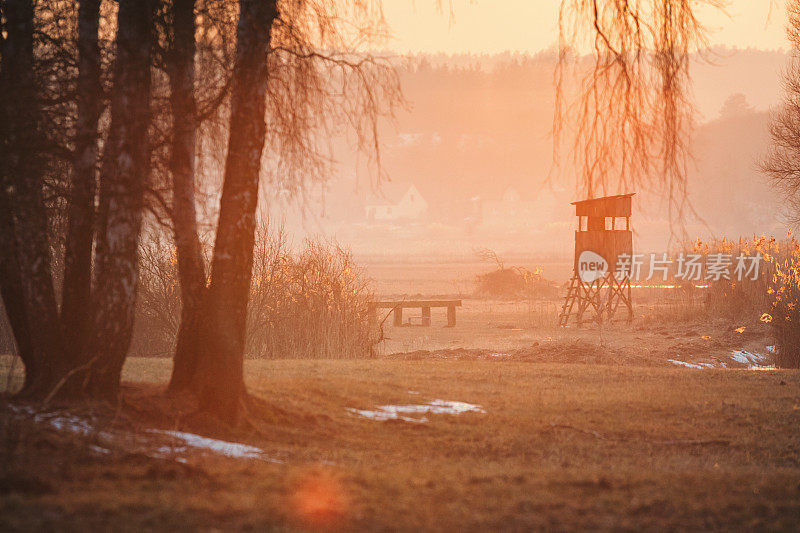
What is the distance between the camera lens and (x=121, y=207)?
7414 mm

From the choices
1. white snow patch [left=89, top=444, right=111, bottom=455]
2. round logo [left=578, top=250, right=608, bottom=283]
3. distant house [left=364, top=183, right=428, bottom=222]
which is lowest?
white snow patch [left=89, top=444, right=111, bottom=455]

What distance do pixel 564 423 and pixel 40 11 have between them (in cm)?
658

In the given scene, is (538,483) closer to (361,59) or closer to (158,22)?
(361,59)

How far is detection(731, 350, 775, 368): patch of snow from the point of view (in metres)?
17.7

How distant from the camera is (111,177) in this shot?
7504 mm

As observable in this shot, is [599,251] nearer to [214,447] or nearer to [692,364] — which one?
[692,364]

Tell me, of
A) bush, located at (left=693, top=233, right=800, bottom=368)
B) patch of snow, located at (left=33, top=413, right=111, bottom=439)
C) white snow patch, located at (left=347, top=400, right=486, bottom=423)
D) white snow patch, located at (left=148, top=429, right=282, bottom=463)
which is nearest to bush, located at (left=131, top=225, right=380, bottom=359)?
white snow patch, located at (left=347, top=400, right=486, bottom=423)

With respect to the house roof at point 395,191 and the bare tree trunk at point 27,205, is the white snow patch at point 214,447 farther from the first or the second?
the house roof at point 395,191

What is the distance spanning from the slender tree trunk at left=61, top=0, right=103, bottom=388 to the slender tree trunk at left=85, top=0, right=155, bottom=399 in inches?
11.5

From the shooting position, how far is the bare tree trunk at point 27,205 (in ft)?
24.2

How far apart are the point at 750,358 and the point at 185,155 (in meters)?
13.5

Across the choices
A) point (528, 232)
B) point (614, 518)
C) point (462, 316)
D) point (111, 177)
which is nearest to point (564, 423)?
point (614, 518)

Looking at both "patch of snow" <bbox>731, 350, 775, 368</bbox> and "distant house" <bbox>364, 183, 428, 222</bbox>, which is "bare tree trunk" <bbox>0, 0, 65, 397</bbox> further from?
"distant house" <bbox>364, 183, 428, 222</bbox>

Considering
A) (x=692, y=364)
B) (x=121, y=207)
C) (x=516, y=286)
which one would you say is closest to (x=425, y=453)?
(x=121, y=207)
